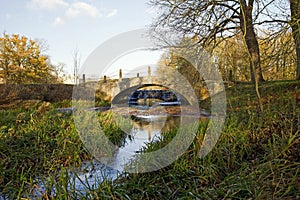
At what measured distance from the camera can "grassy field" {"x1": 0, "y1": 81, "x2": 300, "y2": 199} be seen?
1.72 metres

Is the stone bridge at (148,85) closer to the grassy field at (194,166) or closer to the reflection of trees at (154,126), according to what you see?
the reflection of trees at (154,126)

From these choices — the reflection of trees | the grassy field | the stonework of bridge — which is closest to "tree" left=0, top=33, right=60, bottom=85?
the stonework of bridge

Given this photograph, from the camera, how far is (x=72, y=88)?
12.6 metres

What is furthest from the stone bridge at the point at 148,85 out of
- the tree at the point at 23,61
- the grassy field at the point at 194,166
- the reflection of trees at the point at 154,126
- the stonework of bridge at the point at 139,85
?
the tree at the point at 23,61

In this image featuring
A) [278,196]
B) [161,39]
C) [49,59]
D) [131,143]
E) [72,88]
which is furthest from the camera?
[49,59]

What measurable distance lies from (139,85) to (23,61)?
11530mm

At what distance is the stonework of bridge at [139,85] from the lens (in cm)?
1027

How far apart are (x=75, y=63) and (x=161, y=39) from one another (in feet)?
30.2

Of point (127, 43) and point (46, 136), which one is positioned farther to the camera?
point (127, 43)

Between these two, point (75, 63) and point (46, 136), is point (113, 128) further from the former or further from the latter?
point (75, 63)

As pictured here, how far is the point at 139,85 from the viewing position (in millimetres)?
14461

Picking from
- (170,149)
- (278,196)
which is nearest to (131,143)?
(170,149)

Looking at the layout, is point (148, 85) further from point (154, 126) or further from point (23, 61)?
point (23, 61)

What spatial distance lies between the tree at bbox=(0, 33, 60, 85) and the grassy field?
1643 centimetres
